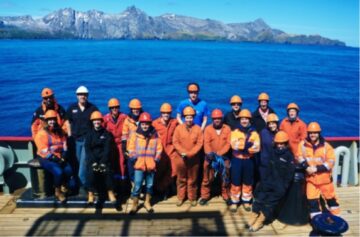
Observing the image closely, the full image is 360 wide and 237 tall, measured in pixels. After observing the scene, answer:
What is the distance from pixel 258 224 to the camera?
568 centimetres

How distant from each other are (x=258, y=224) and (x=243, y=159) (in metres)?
1.10

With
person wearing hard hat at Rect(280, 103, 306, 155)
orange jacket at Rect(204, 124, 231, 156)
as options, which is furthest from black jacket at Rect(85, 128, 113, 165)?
person wearing hard hat at Rect(280, 103, 306, 155)

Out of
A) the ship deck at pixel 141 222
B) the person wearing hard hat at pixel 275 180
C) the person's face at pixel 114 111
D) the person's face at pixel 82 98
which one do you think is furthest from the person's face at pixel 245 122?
A: the person's face at pixel 82 98

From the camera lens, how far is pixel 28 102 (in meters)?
31.8

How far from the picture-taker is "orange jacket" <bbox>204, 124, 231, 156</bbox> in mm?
6109

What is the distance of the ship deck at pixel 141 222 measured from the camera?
554 centimetres

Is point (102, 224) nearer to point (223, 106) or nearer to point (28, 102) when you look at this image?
point (223, 106)

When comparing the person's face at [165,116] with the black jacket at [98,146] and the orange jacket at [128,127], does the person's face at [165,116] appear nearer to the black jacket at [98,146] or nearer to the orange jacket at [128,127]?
the orange jacket at [128,127]

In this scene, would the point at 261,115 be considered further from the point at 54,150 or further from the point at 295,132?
the point at 54,150

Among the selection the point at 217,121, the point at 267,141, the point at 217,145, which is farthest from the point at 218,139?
the point at 267,141

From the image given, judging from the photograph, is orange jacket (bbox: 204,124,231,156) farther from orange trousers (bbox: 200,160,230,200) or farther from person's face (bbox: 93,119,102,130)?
person's face (bbox: 93,119,102,130)

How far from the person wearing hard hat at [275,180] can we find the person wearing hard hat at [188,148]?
120 centimetres

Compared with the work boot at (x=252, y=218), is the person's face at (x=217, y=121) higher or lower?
higher

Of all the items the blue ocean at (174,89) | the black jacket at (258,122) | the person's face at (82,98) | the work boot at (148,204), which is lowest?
the blue ocean at (174,89)
